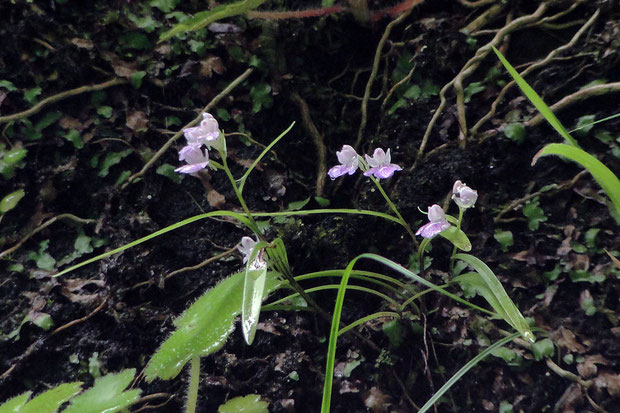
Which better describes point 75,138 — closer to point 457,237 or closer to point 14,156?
point 14,156

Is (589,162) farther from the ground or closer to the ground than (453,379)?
farther from the ground

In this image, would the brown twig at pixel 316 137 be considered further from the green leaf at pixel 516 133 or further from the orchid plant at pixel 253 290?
the green leaf at pixel 516 133

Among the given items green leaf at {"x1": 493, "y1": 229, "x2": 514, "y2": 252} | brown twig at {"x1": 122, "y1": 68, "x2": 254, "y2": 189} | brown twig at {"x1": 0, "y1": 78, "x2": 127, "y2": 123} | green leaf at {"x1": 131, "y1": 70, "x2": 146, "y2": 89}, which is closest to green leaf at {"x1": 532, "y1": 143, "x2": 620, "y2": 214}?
green leaf at {"x1": 493, "y1": 229, "x2": 514, "y2": 252}

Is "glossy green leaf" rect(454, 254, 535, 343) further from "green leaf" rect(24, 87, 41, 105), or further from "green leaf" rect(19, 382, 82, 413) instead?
"green leaf" rect(24, 87, 41, 105)

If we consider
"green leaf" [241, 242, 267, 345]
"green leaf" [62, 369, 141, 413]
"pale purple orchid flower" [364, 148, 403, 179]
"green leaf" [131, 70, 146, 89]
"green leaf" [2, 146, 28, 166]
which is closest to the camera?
"green leaf" [241, 242, 267, 345]

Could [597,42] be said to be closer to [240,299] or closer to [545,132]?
[545,132]

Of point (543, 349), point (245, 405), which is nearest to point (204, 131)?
point (245, 405)

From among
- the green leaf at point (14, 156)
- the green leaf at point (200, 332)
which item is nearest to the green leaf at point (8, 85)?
the green leaf at point (14, 156)
